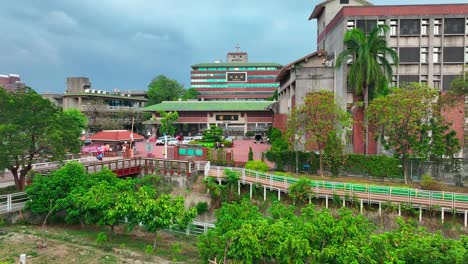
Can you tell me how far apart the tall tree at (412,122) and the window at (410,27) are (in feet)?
37.8

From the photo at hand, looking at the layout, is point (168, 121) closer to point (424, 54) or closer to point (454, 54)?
point (424, 54)

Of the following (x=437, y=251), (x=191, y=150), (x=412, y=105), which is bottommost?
(x=437, y=251)

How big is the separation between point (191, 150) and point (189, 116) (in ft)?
114

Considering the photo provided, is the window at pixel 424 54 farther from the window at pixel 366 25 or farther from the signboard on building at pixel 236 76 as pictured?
the signboard on building at pixel 236 76

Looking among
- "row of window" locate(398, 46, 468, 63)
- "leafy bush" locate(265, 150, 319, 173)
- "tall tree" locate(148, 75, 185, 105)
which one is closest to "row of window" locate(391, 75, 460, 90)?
"row of window" locate(398, 46, 468, 63)

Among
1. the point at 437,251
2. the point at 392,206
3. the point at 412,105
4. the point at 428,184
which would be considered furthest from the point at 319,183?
the point at 437,251

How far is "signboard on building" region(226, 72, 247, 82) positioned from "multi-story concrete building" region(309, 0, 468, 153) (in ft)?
241

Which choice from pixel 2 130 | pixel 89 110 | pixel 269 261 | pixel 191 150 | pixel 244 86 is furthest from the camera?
pixel 244 86

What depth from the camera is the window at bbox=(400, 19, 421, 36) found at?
32.3m

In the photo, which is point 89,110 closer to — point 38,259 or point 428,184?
point 38,259

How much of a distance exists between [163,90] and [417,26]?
67.7 metres

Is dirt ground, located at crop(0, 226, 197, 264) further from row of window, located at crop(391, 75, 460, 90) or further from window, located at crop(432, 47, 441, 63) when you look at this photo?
window, located at crop(432, 47, 441, 63)

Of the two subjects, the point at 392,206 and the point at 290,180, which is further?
the point at 290,180

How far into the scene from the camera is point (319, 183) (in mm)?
21688
